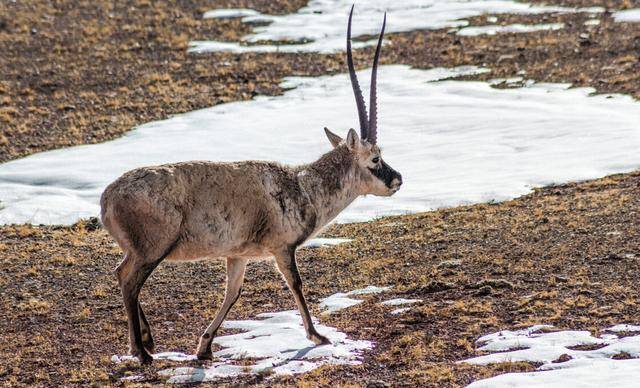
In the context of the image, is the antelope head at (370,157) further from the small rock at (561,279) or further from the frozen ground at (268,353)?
the small rock at (561,279)

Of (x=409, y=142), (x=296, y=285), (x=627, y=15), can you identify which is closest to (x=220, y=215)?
(x=296, y=285)

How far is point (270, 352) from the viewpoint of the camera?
1274cm

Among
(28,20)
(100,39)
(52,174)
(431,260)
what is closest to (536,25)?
(100,39)

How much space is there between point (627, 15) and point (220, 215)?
3707cm

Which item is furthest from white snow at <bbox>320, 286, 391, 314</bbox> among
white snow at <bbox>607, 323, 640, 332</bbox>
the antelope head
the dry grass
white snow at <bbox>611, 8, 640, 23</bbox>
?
white snow at <bbox>611, 8, 640, 23</bbox>

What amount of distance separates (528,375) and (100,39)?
3568 cm

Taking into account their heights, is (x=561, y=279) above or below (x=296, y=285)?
below

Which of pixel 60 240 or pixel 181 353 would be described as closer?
pixel 181 353

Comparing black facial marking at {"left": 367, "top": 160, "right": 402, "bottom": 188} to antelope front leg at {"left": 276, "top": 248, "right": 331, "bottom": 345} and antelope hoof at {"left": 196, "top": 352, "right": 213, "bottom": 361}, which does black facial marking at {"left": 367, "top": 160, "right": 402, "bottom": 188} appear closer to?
antelope front leg at {"left": 276, "top": 248, "right": 331, "bottom": 345}

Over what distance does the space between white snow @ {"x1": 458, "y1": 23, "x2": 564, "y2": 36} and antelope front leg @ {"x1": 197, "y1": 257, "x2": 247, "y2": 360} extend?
106 ft

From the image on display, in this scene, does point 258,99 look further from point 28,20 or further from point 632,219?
point 632,219

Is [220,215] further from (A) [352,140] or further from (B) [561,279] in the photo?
(B) [561,279]

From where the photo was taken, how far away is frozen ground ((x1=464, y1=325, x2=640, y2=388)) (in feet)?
35.0

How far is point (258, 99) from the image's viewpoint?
3628 centimetres
